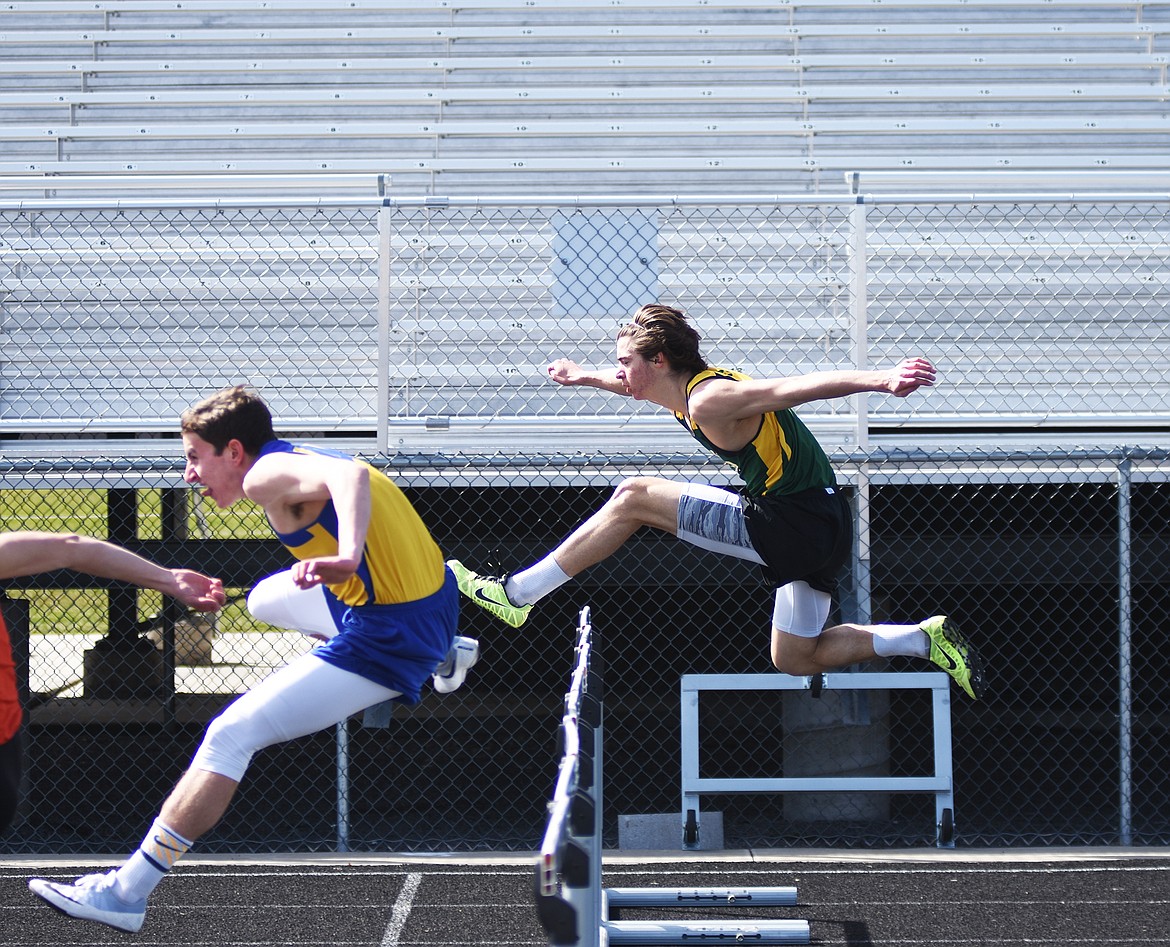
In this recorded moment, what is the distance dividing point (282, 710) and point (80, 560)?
0.70m

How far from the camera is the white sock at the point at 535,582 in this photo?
4.75 metres

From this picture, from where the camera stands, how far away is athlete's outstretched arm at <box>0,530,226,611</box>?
2912mm

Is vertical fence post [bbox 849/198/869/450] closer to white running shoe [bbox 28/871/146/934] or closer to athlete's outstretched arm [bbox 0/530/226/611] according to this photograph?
athlete's outstretched arm [bbox 0/530/226/611]

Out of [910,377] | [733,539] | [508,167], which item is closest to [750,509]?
[733,539]

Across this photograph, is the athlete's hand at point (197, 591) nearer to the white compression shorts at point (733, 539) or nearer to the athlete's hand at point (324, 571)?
the athlete's hand at point (324, 571)

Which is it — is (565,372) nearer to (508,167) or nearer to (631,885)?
(631,885)

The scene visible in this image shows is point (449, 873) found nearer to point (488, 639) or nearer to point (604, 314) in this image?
point (604, 314)

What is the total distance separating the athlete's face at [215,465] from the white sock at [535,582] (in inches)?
58.9

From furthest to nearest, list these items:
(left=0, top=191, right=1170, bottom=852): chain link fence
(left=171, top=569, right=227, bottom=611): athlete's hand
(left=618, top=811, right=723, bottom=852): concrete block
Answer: (left=0, top=191, right=1170, bottom=852): chain link fence → (left=618, top=811, right=723, bottom=852): concrete block → (left=171, top=569, right=227, bottom=611): athlete's hand

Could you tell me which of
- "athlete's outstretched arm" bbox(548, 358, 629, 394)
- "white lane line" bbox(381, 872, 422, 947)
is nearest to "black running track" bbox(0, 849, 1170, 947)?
"white lane line" bbox(381, 872, 422, 947)

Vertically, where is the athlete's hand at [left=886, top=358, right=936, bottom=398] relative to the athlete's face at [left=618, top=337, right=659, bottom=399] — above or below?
below

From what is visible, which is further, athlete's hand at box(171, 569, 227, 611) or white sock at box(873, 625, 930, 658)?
white sock at box(873, 625, 930, 658)

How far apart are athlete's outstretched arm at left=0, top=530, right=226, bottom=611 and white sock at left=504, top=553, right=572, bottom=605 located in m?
1.60

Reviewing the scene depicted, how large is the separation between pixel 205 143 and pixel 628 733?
514 centimetres
